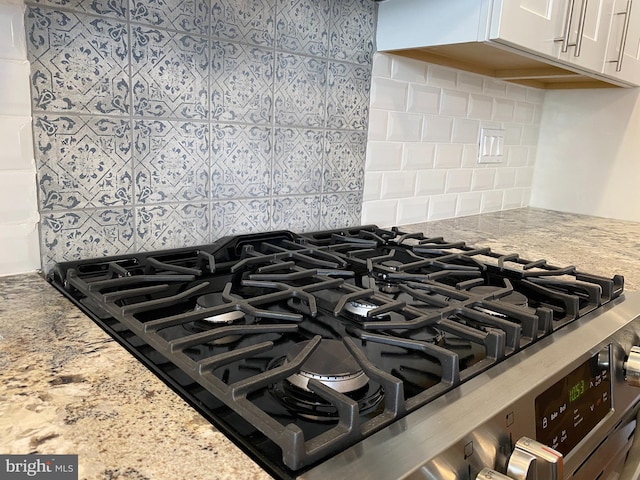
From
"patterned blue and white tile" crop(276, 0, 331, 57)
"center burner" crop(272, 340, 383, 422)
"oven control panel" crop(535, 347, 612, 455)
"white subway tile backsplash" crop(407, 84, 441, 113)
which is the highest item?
"patterned blue and white tile" crop(276, 0, 331, 57)

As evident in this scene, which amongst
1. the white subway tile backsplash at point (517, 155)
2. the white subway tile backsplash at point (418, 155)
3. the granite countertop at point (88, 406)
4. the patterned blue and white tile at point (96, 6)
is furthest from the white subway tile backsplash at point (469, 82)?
the granite countertop at point (88, 406)

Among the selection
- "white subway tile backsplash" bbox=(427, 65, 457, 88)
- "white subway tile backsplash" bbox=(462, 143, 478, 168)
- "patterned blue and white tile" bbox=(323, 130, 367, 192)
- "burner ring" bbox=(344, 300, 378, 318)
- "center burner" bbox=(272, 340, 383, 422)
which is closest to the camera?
"center burner" bbox=(272, 340, 383, 422)

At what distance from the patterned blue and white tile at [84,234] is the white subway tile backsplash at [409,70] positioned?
803 mm

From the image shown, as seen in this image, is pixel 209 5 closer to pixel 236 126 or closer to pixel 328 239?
pixel 236 126

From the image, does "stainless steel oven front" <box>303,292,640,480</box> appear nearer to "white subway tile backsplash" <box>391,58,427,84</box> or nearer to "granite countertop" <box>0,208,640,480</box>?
"granite countertop" <box>0,208,640,480</box>

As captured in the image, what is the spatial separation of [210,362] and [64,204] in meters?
0.51

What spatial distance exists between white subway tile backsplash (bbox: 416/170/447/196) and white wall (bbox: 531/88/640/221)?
68cm

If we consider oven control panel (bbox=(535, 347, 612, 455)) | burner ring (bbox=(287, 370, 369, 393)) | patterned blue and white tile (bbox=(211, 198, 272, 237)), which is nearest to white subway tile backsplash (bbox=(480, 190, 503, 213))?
patterned blue and white tile (bbox=(211, 198, 272, 237))

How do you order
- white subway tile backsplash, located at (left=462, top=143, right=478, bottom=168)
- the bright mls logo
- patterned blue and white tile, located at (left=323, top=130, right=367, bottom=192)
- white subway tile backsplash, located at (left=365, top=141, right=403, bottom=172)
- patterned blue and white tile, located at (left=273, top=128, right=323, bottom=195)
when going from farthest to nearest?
1. white subway tile backsplash, located at (left=462, top=143, right=478, bottom=168)
2. white subway tile backsplash, located at (left=365, top=141, right=403, bottom=172)
3. patterned blue and white tile, located at (left=323, top=130, right=367, bottom=192)
4. patterned blue and white tile, located at (left=273, top=128, right=323, bottom=195)
5. the bright mls logo

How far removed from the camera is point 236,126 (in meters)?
1.05

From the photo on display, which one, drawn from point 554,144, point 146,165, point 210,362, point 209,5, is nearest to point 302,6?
point 209,5

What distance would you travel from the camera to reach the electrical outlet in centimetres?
175

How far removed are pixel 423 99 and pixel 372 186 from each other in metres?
0.31

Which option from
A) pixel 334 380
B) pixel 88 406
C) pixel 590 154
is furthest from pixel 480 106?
pixel 88 406
